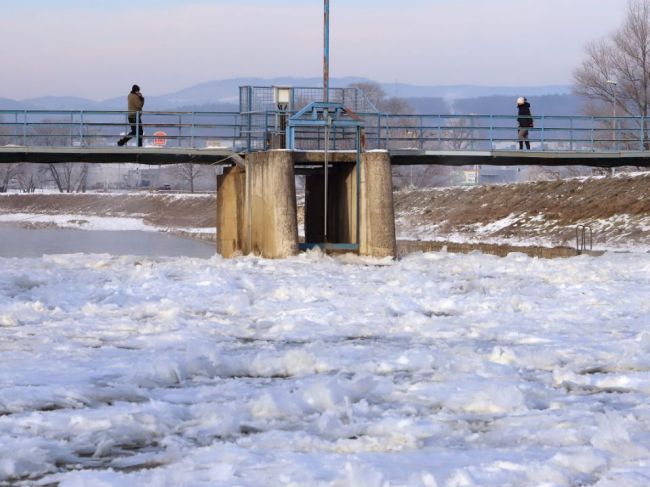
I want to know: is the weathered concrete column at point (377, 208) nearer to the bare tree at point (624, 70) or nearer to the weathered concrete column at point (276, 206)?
the weathered concrete column at point (276, 206)

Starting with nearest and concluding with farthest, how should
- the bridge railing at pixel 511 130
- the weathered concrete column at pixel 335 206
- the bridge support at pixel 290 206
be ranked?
the bridge support at pixel 290 206 < the weathered concrete column at pixel 335 206 < the bridge railing at pixel 511 130

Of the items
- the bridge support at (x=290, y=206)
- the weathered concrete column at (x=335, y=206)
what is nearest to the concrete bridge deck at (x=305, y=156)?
the bridge support at (x=290, y=206)

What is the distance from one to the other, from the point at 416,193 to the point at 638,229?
95.3 feet

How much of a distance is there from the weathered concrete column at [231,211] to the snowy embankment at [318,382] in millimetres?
10578

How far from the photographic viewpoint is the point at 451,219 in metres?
58.3

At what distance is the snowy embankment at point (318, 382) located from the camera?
301 inches

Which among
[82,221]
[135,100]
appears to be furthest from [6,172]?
[135,100]

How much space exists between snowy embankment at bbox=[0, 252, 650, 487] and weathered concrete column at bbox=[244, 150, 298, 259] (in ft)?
22.3

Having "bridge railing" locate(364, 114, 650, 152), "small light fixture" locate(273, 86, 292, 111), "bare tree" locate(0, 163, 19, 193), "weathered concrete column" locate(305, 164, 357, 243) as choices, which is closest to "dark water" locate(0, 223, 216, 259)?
"bridge railing" locate(364, 114, 650, 152)

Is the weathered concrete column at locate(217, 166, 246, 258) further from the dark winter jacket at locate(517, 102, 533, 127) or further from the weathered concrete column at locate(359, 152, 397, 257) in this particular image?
the dark winter jacket at locate(517, 102, 533, 127)

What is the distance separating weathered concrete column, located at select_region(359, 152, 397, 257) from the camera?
27828 millimetres

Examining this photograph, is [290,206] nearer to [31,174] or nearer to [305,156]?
[305,156]

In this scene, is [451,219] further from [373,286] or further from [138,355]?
[138,355]

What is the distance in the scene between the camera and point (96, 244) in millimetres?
60656
